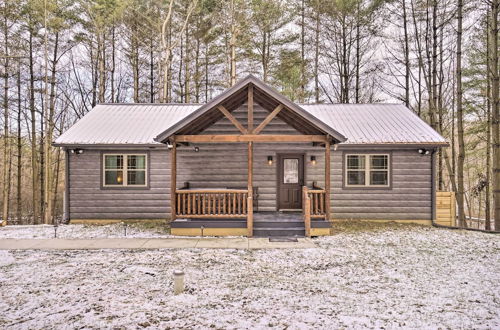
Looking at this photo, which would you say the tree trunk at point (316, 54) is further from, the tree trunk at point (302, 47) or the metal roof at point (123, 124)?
the metal roof at point (123, 124)

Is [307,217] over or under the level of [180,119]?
under

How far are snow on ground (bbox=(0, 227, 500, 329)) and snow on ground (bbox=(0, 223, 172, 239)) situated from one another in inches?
64.5

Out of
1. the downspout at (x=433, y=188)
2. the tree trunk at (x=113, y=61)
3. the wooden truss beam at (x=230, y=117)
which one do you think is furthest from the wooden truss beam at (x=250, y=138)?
the tree trunk at (x=113, y=61)

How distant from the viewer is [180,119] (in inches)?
449

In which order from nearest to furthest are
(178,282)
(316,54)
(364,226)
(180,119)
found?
(178,282) < (364,226) < (180,119) < (316,54)

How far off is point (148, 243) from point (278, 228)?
11.9ft

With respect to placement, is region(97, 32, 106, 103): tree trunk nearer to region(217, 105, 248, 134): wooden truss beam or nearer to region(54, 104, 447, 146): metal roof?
region(54, 104, 447, 146): metal roof

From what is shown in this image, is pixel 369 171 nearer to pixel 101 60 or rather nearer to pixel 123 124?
pixel 123 124

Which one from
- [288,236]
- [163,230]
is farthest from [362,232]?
[163,230]

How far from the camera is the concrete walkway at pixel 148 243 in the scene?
706cm

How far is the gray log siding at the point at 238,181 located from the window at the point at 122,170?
24 cm

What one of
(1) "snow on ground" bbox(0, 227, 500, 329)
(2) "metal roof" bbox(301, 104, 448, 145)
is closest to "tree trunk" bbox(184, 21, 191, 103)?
(2) "metal roof" bbox(301, 104, 448, 145)

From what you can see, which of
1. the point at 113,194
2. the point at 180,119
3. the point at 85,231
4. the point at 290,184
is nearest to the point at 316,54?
the point at 180,119

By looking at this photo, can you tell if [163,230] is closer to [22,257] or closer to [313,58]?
[22,257]
